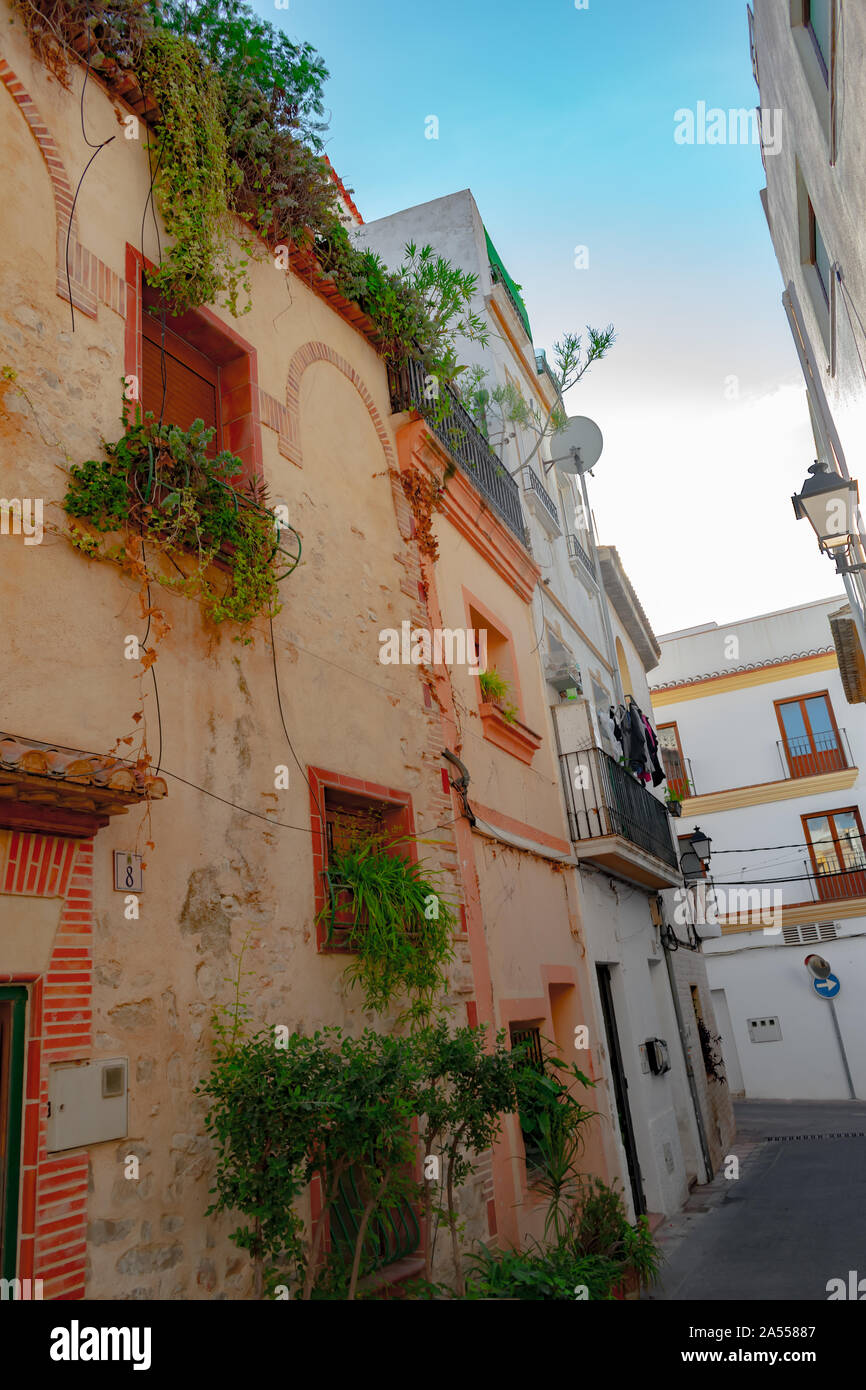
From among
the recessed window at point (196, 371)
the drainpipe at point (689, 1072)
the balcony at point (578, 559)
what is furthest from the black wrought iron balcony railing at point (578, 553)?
the recessed window at point (196, 371)

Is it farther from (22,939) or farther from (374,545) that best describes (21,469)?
(374,545)

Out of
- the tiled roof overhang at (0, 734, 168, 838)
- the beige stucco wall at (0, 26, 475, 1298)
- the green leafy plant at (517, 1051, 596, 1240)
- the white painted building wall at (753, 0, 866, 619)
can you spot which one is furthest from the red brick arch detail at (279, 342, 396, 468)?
the green leafy plant at (517, 1051, 596, 1240)

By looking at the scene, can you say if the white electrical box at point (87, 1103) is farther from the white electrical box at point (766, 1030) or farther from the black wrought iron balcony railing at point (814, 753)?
the black wrought iron balcony railing at point (814, 753)

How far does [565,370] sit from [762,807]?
708 inches

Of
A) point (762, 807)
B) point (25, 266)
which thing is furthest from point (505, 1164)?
point (762, 807)

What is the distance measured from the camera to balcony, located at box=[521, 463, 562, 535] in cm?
1248

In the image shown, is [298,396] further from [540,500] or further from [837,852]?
[837,852]

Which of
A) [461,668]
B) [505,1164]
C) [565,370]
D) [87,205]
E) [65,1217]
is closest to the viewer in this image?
[65,1217]

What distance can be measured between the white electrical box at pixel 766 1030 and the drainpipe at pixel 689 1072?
392 inches

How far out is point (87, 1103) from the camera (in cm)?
370

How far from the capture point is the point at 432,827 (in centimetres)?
711

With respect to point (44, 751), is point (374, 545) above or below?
above

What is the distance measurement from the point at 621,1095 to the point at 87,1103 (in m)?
8.12

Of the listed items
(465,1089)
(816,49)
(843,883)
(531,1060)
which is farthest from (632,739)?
(843,883)
